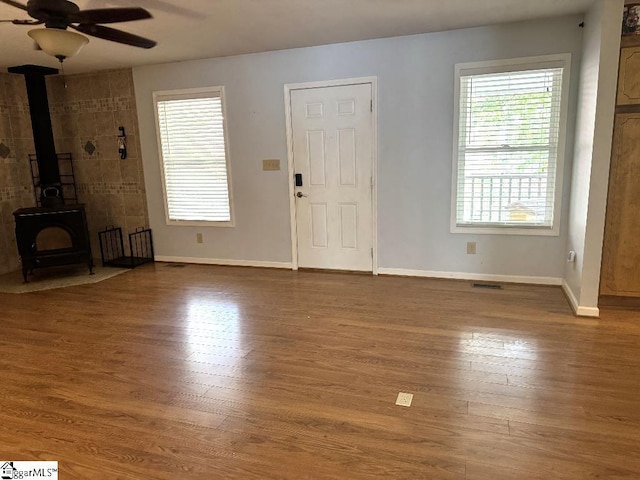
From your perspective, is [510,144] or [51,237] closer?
[510,144]

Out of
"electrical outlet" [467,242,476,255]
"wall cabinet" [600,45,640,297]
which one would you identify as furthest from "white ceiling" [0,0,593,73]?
"electrical outlet" [467,242,476,255]

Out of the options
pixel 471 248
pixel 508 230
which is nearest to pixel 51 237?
pixel 471 248

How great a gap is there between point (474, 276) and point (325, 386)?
2.49 metres

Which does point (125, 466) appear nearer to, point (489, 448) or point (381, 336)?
point (489, 448)

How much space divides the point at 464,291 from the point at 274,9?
115 inches

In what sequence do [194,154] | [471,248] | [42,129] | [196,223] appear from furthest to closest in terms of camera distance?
1. [196,223]
2. [194,154]
3. [42,129]
4. [471,248]

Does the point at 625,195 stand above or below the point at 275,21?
below

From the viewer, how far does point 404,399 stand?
236cm

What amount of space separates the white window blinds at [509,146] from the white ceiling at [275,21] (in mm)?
540

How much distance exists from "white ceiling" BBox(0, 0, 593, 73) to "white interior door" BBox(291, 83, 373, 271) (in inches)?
24.1

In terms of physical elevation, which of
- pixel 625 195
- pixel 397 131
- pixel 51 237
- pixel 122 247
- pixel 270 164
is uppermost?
pixel 397 131

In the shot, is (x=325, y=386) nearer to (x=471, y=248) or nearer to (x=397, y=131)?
(x=471, y=248)

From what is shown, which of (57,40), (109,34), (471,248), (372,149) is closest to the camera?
(57,40)

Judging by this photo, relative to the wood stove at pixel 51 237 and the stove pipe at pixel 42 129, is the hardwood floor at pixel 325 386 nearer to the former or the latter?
the wood stove at pixel 51 237
